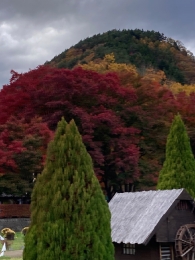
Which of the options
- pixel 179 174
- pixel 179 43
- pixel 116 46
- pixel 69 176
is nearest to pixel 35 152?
pixel 179 174

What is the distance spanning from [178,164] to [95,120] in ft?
32.7

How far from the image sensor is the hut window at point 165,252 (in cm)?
1639

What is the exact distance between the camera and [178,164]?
24.2 m

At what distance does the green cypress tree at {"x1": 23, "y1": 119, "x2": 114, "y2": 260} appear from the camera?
34.8 ft

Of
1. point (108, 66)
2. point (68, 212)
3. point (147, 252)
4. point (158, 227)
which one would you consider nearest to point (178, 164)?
point (147, 252)

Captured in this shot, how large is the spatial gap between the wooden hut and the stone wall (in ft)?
58.0

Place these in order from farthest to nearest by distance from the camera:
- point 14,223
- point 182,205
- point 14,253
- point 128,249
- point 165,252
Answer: point 14,223
point 14,253
point 128,249
point 182,205
point 165,252

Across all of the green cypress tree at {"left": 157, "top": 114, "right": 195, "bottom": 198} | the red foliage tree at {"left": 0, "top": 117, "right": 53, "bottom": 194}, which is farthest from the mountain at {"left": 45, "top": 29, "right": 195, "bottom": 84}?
the green cypress tree at {"left": 157, "top": 114, "right": 195, "bottom": 198}

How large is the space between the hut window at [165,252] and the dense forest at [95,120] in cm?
1546

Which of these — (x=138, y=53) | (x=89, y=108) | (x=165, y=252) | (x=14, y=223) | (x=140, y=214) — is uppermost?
(x=138, y=53)

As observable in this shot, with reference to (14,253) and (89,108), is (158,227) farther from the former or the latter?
(89,108)

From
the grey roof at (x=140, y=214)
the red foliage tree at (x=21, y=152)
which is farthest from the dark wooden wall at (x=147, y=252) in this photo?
the red foliage tree at (x=21, y=152)

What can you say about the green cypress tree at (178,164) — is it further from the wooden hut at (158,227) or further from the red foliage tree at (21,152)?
the red foliage tree at (21,152)

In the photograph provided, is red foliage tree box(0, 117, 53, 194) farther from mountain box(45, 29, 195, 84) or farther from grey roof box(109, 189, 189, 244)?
mountain box(45, 29, 195, 84)
